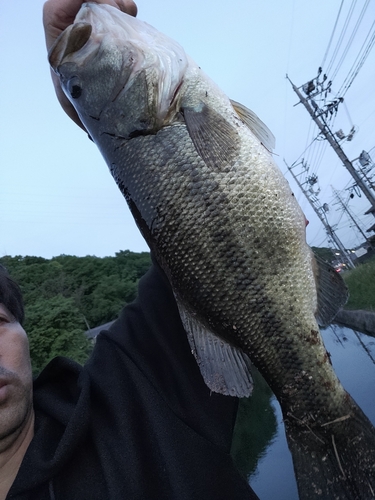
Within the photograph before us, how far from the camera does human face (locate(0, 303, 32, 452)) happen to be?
188cm

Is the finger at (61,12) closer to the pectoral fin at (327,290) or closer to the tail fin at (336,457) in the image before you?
the pectoral fin at (327,290)

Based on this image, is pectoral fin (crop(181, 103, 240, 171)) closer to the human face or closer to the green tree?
the human face

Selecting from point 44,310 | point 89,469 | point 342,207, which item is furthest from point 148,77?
point 342,207

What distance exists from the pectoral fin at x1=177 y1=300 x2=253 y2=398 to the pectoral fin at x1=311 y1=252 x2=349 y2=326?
16.9 inches

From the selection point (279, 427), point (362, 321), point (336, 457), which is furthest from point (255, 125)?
point (362, 321)

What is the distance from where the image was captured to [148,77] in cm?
199

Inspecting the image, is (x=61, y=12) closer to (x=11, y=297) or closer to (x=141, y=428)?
(x=11, y=297)

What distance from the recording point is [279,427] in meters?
6.37

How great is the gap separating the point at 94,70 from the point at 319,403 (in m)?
2.02

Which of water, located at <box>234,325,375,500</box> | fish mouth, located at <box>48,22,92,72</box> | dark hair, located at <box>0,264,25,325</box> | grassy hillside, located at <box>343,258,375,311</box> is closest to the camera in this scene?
fish mouth, located at <box>48,22,92,72</box>

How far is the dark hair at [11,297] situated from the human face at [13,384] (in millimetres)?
252

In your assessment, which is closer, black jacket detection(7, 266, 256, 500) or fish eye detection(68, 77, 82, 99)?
black jacket detection(7, 266, 256, 500)

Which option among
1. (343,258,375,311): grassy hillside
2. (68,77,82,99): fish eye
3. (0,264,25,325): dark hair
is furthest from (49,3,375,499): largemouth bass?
(343,258,375,311): grassy hillside

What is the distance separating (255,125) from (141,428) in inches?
65.7
